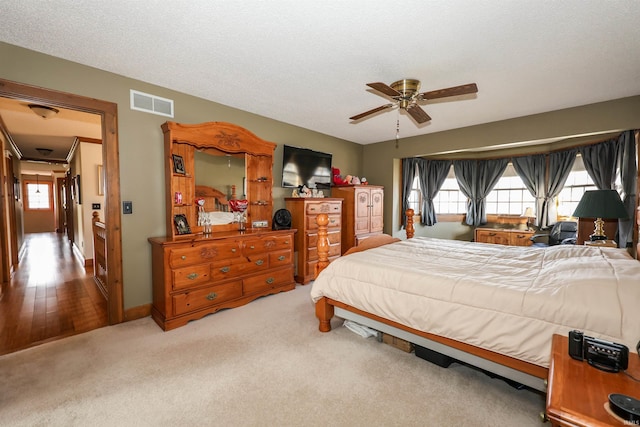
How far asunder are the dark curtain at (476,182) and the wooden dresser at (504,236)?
1.04ft

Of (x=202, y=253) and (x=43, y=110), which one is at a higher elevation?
(x=43, y=110)

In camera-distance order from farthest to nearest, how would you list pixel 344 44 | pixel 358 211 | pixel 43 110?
pixel 358 211
pixel 43 110
pixel 344 44

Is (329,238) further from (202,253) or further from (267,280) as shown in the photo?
(202,253)

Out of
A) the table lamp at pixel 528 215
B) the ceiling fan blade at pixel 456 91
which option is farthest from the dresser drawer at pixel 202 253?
the table lamp at pixel 528 215

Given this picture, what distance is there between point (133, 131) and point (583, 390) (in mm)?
3848

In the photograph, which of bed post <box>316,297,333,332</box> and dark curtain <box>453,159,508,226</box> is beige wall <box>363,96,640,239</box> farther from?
bed post <box>316,297,333,332</box>

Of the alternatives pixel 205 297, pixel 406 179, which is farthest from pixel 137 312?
pixel 406 179

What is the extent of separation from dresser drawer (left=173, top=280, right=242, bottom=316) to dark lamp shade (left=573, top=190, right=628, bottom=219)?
422 cm

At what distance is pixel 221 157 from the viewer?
139 inches

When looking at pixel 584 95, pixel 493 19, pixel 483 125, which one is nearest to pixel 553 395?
pixel 493 19

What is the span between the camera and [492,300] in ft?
5.59

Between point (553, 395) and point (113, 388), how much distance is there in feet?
8.23

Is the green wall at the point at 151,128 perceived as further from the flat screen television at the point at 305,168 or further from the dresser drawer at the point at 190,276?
the dresser drawer at the point at 190,276

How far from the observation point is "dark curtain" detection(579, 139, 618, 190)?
13.0 ft
